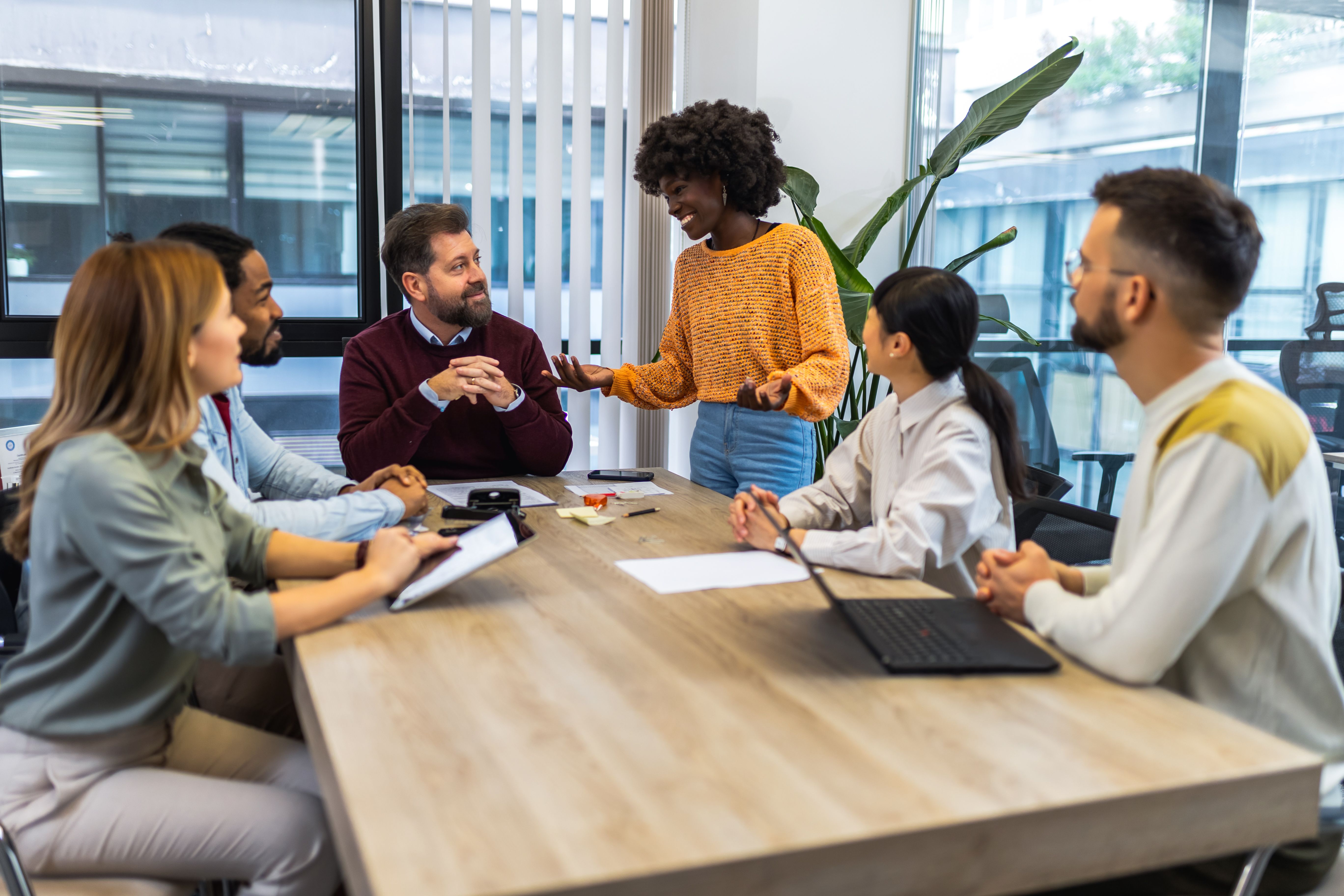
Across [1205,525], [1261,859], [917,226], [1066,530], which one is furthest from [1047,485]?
[917,226]

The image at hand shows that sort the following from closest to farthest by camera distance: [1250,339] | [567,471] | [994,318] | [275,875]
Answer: [275,875]
[1250,339]
[567,471]
[994,318]

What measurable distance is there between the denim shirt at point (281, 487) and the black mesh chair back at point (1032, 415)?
7.05 feet

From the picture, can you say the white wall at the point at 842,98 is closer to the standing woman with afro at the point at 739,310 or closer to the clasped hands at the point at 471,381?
the standing woman with afro at the point at 739,310

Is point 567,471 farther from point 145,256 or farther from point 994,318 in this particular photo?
point 145,256

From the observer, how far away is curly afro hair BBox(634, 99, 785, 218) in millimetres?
2758

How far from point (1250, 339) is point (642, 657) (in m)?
2.10

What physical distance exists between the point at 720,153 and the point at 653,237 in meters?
1.23

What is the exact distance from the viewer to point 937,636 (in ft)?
4.51

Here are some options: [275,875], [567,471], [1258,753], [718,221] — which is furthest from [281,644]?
[718,221]

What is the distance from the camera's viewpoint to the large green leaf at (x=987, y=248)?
3.32 m

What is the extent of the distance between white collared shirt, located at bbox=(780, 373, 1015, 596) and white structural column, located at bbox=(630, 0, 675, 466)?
2.01 metres

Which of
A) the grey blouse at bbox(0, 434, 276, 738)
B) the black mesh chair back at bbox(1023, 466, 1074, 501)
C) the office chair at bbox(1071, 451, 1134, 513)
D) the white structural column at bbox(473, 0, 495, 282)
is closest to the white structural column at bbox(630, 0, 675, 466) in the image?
the white structural column at bbox(473, 0, 495, 282)

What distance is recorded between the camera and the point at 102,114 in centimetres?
352

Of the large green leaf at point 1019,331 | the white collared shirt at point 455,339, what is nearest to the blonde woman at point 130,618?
the white collared shirt at point 455,339
